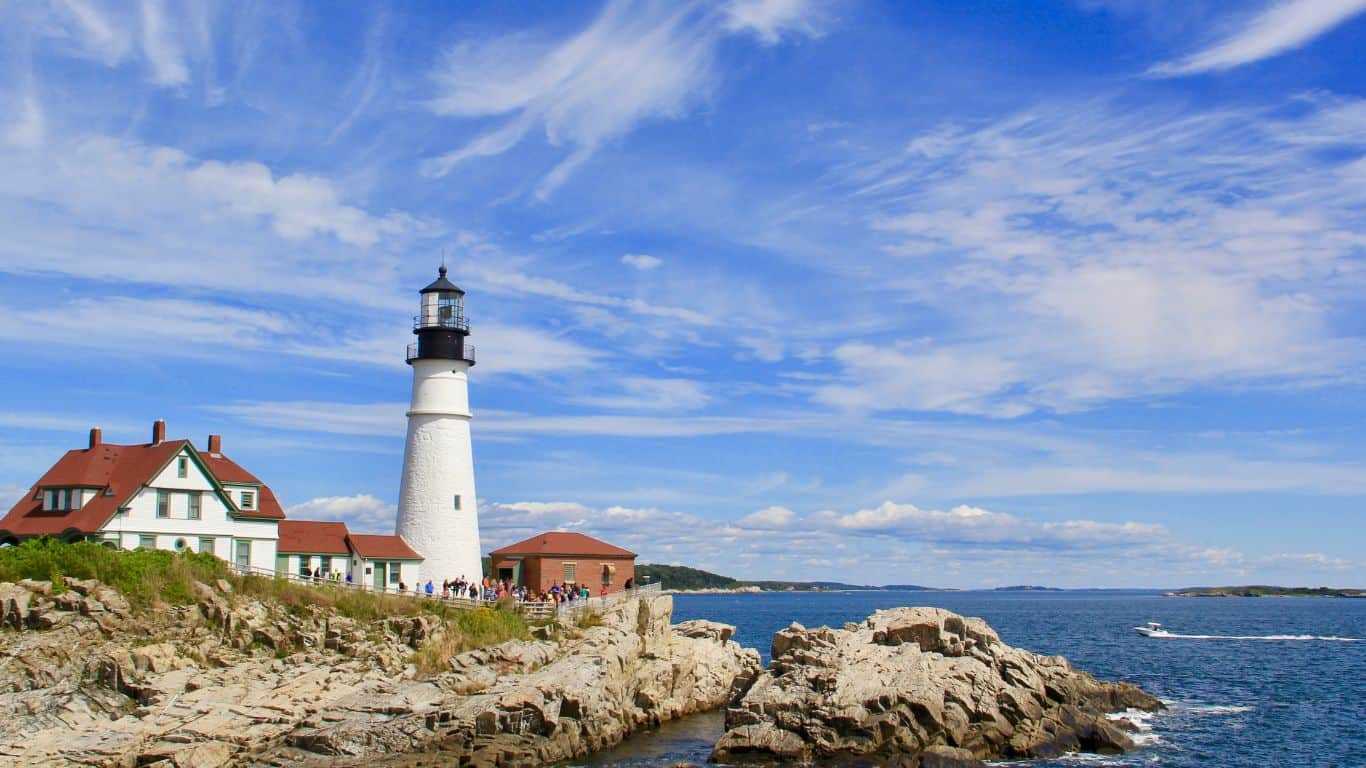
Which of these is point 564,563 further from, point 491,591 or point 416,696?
point 416,696

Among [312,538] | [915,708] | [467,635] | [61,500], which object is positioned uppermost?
[61,500]

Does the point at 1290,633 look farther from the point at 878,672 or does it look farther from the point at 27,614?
the point at 27,614

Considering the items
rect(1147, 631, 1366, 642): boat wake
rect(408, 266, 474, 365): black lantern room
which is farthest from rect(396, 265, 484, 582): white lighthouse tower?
rect(1147, 631, 1366, 642): boat wake

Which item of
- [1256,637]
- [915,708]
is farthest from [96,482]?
[1256,637]

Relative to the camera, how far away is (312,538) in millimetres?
42250

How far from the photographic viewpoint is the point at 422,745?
27.6 m

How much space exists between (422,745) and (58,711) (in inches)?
342

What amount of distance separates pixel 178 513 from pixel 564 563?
14177 millimetres

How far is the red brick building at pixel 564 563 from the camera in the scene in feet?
147

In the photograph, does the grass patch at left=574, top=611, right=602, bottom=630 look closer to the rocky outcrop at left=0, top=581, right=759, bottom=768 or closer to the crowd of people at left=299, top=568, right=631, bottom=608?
the crowd of people at left=299, top=568, right=631, bottom=608

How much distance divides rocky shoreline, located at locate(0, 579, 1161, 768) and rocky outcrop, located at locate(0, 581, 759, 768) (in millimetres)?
53

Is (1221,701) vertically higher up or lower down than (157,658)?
lower down

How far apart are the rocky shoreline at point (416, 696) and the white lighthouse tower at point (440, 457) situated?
7.43 m

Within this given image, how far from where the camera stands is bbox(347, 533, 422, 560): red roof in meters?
41.3
